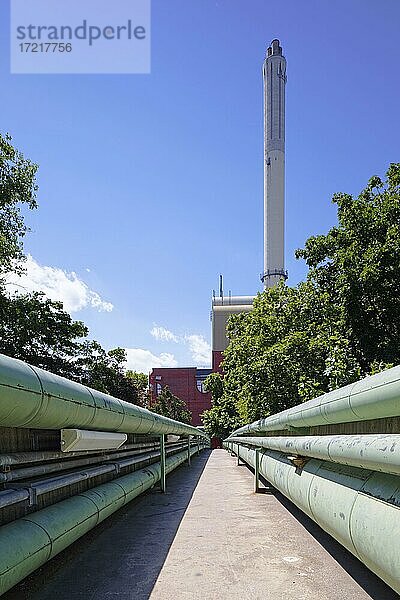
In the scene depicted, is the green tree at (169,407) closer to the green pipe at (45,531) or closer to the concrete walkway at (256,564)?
the concrete walkway at (256,564)

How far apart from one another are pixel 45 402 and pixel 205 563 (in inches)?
83.2

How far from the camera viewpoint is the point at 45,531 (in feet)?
10.5

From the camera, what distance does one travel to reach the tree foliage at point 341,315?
19.1 meters

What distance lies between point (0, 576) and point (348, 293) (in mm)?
18224

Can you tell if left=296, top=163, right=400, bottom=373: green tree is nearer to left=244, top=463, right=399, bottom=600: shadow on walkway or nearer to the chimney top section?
left=244, top=463, right=399, bottom=600: shadow on walkway

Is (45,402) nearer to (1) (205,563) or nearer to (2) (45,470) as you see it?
(2) (45,470)

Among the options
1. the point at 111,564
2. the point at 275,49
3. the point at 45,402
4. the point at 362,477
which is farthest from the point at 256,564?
the point at 275,49

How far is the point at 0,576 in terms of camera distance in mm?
2512

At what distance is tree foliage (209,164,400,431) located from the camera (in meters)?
19.1

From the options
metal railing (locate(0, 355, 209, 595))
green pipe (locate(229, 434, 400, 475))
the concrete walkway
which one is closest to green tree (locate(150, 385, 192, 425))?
the concrete walkway

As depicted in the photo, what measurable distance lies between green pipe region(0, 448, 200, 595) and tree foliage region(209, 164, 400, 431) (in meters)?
14.8

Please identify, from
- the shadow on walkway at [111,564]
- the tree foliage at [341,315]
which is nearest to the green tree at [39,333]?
the tree foliage at [341,315]

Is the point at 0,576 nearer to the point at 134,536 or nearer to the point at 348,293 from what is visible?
the point at 134,536

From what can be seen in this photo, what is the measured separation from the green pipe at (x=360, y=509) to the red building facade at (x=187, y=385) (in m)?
66.3
